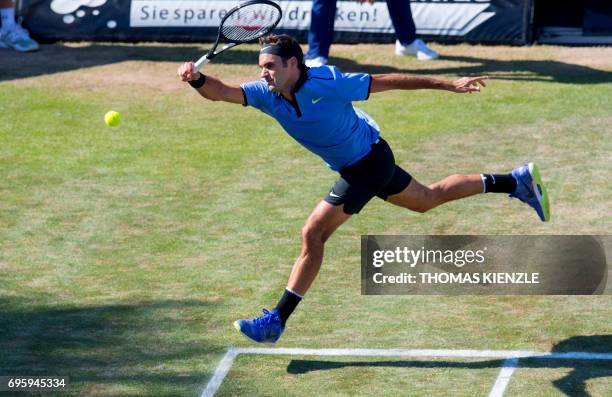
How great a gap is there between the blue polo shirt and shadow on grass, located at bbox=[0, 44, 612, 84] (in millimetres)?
7145

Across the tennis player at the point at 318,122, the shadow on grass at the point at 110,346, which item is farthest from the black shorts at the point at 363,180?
the shadow on grass at the point at 110,346

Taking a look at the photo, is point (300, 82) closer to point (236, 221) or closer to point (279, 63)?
point (279, 63)

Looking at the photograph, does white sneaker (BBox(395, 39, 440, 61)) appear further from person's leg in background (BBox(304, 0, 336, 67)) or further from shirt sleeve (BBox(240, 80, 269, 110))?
shirt sleeve (BBox(240, 80, 269, 110))

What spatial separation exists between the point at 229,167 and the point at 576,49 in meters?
6.54

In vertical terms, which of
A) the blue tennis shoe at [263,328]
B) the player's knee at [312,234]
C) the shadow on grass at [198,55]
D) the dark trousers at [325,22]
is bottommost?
the shadow on grass at [198,55]

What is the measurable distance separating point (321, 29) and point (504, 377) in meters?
8.38

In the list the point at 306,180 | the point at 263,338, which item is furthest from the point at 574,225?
the point at 263,338

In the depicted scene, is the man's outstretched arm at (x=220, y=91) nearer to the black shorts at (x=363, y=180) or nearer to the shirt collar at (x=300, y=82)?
the shirt collar at (x=300, y=82)

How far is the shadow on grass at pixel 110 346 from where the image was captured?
7.70 meters

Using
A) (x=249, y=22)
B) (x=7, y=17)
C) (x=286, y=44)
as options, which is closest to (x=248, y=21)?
(x=249, y=22)

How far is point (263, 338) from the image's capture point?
26.5 ft

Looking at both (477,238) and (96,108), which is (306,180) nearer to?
(477,238)

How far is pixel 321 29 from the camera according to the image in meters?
15.3

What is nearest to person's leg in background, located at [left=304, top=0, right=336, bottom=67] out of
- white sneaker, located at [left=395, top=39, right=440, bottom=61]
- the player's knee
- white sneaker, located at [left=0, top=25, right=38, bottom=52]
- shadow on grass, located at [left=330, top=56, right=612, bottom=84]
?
shadow on grass, located at [left=330, top=56, right=612, bottom=84]
